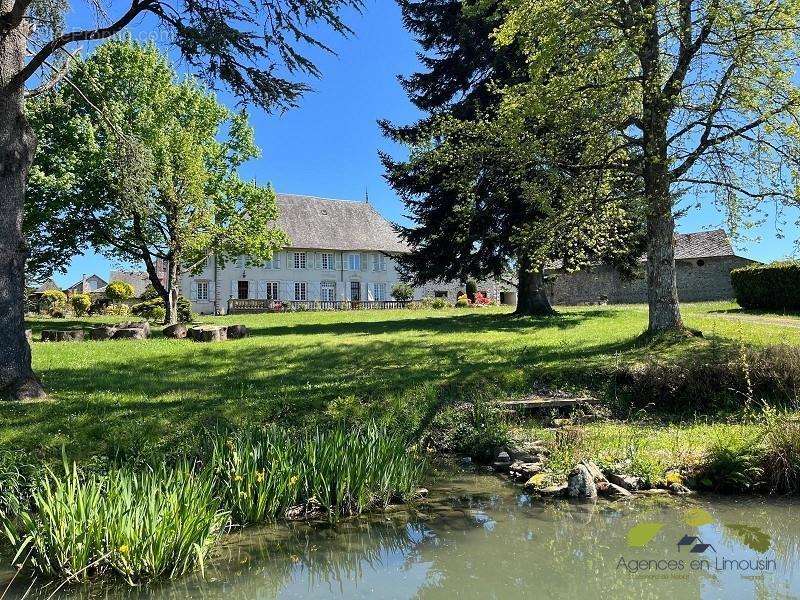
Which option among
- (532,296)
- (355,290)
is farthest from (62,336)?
(355,290)

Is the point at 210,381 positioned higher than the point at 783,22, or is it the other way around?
the point at 783,22

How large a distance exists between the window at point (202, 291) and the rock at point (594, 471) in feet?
125

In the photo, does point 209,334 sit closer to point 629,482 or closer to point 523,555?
point 629,482

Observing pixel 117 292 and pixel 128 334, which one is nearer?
pixel 128 334

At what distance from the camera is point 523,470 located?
7.16 metres

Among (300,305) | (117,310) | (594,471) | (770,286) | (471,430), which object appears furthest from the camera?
(300,305)

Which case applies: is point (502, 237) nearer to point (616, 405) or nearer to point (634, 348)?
point (634, 348)

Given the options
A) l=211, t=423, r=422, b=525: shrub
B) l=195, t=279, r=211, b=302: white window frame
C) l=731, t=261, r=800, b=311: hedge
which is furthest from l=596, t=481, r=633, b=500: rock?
l=195, t=279, r=211, b=302: white window frame

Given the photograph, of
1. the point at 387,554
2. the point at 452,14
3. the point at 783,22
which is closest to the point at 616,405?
the point at 387,554

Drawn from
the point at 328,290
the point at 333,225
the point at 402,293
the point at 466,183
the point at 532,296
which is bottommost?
the point at 532,296

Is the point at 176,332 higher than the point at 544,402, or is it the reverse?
the point at 176,332

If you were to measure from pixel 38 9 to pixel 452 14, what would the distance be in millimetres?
14510

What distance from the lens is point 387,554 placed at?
5.00 m

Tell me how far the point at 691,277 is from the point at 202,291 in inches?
1266
